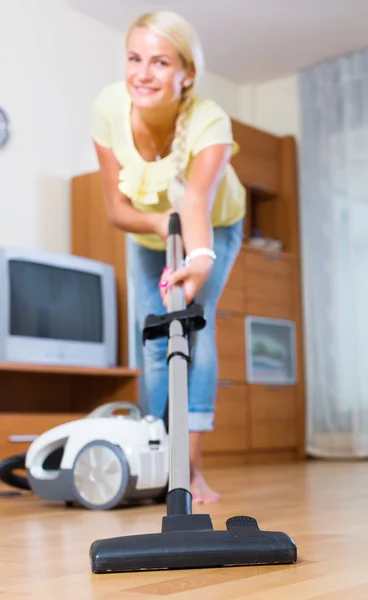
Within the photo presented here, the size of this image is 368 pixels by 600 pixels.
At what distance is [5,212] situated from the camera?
394 centimetres

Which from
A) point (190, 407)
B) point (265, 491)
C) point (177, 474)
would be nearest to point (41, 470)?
point (190, 407)

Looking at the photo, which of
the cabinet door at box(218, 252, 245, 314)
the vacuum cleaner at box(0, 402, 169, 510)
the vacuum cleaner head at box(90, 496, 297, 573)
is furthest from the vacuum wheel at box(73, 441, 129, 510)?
the cabinet door at box(218, 252, 245, 314)

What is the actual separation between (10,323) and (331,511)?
1.93 meters

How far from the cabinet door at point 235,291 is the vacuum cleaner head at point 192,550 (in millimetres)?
3267

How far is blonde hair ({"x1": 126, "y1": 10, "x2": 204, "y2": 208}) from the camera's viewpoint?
183 centimetres

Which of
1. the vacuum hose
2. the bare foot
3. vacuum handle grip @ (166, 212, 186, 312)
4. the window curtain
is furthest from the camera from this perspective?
the window curtain

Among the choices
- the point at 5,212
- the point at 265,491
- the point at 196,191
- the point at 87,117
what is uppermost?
the point at 87,117

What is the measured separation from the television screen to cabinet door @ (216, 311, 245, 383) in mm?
803

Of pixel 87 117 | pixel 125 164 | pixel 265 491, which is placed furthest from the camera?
pixel 87 117

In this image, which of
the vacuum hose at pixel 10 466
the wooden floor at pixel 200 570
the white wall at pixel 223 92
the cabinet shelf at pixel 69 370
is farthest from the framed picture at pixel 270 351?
the vacuum hose at pixel 10 466

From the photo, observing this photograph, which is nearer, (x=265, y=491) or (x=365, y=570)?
(x=365, y=570)

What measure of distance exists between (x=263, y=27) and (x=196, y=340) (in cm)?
314

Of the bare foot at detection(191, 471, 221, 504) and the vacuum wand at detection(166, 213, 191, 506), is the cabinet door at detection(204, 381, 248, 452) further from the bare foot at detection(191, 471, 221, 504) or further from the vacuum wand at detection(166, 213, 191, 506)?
the vacuum wand at detection(166, 213, 191, 506)

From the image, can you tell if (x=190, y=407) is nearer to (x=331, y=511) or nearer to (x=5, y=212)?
(x=331, y=511)
